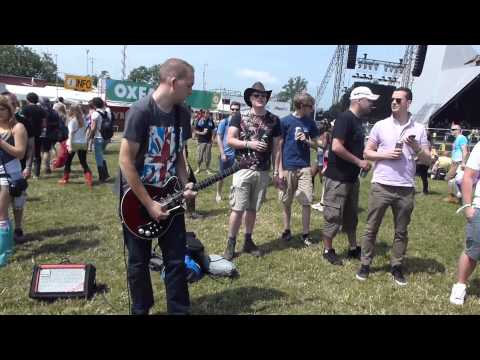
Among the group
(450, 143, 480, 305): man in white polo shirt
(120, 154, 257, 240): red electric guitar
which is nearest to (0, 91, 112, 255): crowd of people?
(120, 154, 257, 240): red electric guitar

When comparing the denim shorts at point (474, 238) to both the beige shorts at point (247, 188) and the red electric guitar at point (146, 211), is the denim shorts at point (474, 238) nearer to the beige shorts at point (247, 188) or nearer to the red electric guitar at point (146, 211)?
the beige shorts at point (247, 188)

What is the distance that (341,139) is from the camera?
443 centimetres

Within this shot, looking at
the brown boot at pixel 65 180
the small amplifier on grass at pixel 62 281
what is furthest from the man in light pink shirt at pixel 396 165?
the brown boot at pixel 65 180

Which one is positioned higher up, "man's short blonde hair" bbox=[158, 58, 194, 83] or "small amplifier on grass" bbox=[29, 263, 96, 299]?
"man's short blonde hair" bbox=[158, 58, 194, 83]

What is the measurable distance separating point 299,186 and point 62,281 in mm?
3237

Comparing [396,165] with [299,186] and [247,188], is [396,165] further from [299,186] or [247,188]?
[247,188]

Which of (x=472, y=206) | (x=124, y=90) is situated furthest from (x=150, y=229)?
(x=124, y=90)

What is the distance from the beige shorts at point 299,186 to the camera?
5352 millimetres

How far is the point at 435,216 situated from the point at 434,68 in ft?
115

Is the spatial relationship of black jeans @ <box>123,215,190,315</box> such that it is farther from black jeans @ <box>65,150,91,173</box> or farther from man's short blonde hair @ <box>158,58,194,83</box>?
black jeans @ <box>65,150,91,173</box>

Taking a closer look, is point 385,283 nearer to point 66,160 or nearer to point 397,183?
point 397,183

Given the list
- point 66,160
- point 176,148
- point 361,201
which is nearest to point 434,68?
point 361,201

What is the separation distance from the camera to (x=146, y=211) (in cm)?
287

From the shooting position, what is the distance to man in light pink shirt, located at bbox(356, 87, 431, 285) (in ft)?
13.3
